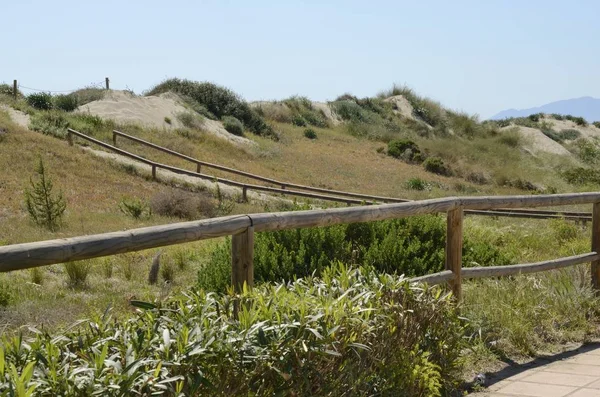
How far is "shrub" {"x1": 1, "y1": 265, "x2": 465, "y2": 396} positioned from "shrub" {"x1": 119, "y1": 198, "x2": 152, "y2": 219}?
58.1ft

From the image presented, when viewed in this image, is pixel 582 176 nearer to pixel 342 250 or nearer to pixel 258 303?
pixel 342 250

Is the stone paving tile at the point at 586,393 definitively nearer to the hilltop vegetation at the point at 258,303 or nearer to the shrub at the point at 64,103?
the hilltop vegetation at the point at 258,303

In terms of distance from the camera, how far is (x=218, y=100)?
48.6 metres

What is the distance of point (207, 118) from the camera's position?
4444 cm

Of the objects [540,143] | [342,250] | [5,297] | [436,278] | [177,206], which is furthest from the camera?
[540,143]

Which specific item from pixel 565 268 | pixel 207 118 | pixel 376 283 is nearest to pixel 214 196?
pixel 207 118

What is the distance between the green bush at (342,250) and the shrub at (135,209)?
1311 centimetres

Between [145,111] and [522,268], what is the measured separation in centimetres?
3586

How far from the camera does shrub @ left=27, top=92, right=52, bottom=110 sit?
3866 centimetres

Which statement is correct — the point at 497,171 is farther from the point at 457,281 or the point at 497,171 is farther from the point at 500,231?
the point at 457,281

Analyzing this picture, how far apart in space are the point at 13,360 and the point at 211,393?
77cm

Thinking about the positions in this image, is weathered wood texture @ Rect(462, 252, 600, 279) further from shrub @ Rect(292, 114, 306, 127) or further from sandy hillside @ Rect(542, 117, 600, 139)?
sandy hillside @ Rect(542, 117, 600, 139)

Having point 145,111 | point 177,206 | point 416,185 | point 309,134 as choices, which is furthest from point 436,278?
point 309,134

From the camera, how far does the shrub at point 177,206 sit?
23172 mm
